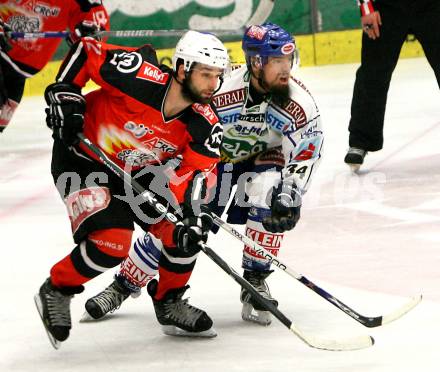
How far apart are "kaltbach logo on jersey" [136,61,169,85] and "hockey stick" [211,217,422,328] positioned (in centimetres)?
46

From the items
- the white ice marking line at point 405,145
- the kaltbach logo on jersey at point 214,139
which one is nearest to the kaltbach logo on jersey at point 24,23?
the white ice marking line at point 405,145

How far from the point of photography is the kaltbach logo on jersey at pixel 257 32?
3662 mm

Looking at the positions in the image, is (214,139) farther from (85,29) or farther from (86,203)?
(85,29)

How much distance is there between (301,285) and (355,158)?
70.3 inches

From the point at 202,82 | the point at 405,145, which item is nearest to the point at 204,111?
the point at 202,82

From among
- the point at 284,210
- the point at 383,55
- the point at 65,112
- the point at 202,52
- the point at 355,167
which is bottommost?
the point at 355,167

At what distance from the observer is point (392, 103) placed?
7379 millimetres

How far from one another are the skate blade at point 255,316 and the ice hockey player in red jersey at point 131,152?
0.63 feet

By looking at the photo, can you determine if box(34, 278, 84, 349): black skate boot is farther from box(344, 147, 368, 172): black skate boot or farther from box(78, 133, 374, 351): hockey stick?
box(344, 147, 368, 172): black skate boot

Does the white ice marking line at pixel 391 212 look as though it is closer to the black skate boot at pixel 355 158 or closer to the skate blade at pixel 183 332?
the black skate boot at pixel 355 158

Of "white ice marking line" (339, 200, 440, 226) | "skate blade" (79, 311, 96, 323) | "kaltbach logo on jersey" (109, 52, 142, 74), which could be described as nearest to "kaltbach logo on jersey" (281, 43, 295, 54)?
"kaltbach logo on jersey" (109, 52, 142, 74)

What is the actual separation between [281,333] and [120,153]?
75 cm

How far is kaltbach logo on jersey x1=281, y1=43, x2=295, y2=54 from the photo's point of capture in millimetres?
3592

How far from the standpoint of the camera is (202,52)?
3.28 metres
